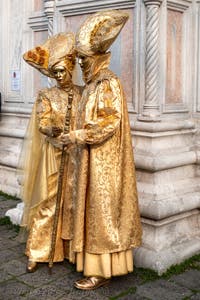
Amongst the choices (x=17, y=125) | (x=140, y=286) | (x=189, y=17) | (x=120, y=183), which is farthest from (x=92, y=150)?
(x=17, y=125)

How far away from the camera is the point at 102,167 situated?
3.63 m

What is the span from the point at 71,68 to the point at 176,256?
1.88 m

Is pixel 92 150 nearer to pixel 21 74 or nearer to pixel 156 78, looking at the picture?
pixel 156 78

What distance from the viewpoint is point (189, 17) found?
4.87 m

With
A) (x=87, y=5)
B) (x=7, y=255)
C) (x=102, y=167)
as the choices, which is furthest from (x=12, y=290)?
(x=87, y=5)

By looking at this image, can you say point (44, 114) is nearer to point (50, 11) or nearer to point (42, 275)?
point (42, 275)

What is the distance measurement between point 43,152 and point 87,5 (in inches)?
69.5

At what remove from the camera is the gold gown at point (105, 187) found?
361cm

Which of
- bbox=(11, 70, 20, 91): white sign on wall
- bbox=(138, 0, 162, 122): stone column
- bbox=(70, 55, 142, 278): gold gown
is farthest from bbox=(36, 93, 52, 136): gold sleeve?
bbox=(11, 70, 20, 91): white sign on wall

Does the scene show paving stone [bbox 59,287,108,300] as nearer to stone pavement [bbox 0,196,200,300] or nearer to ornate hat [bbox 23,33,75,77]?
stone pavement [bbox 0,196,200,300]

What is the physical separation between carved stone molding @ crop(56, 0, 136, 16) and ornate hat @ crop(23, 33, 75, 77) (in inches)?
36.7

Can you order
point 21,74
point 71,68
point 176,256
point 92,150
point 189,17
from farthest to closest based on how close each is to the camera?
point 21,74 → point 189,17 → point 176,256 → point 71,68 → point 92,150

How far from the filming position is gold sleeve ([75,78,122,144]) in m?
3.50

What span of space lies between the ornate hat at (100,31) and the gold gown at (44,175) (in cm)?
57
